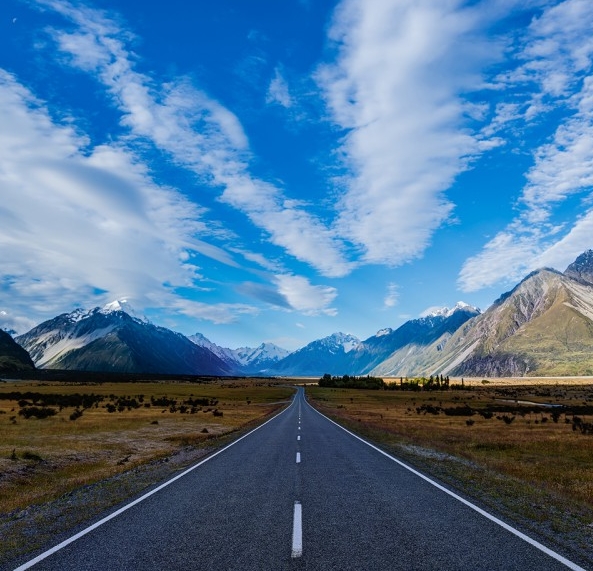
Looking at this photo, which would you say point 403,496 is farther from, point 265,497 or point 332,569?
point 332,569

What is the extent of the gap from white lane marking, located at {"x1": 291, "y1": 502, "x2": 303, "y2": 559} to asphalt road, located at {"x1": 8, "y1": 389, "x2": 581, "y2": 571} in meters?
0.02

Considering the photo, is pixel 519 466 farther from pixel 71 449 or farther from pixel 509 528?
pixel 71 449

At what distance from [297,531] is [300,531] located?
6cm

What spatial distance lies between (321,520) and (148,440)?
21.9m

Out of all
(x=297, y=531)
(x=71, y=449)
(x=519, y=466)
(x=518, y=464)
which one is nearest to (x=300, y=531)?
(x=297, y=531)

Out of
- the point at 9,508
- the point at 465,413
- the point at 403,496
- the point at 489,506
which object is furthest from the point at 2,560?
the point at 465,413

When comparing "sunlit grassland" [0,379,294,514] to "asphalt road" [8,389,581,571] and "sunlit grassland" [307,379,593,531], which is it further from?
"sunlit grassland" [307,379,593,531]

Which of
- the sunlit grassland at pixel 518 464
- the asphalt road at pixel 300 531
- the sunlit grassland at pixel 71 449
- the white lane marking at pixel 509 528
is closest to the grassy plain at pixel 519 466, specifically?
the sunlit grassland at pixel 518 464

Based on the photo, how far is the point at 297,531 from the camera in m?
8.59

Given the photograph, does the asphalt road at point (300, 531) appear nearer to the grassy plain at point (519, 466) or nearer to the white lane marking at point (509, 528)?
the white lane marking at point (509, 528)

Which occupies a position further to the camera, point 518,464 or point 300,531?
point 518,464

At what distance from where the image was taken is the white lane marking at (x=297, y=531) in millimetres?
7430

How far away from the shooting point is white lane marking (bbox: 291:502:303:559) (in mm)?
7430

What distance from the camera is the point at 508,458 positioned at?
71.3ft
